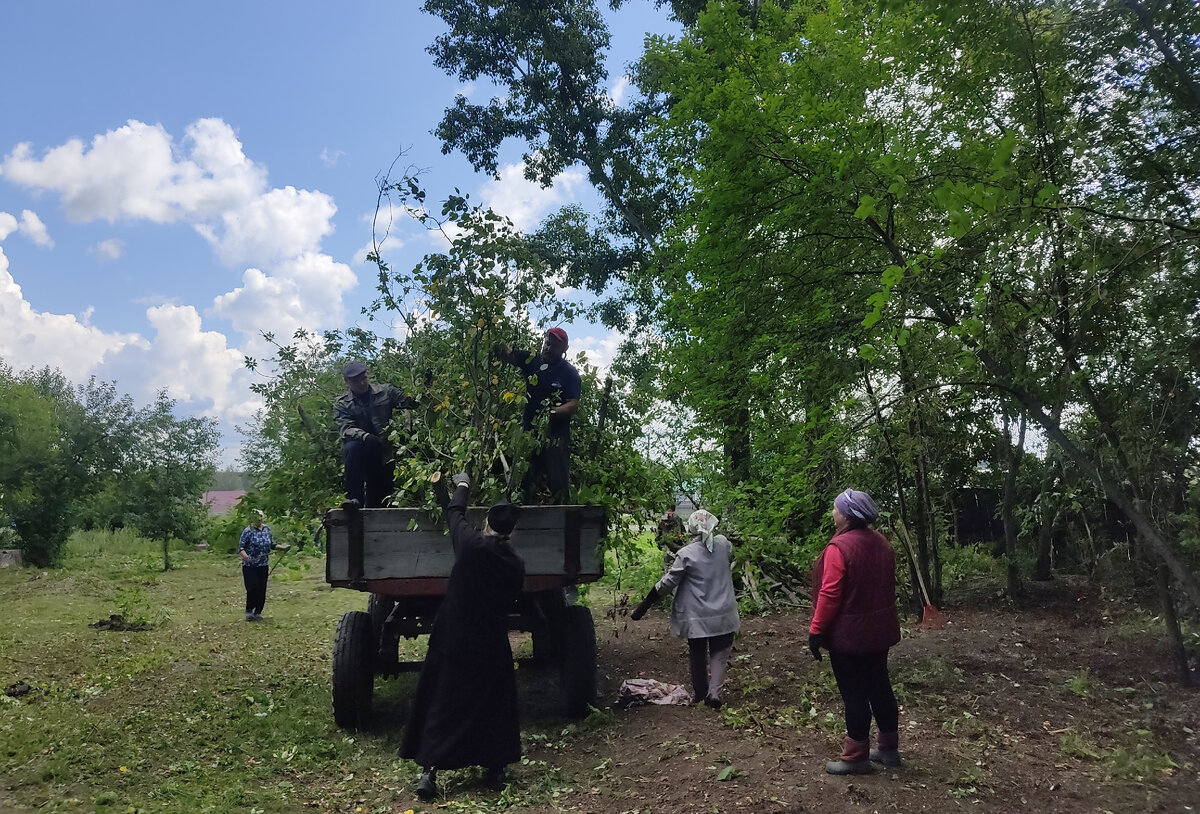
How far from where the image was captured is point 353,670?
6051mm

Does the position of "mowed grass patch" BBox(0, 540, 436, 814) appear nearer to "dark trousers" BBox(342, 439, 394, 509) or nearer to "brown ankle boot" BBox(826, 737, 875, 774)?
"dark trousers" BBox(342, 439, 394, 509)

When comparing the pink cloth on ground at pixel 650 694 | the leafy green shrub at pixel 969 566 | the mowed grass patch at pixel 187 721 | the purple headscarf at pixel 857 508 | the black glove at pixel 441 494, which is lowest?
the mowed grass patch at pixel 187 721

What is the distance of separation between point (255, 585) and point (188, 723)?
641 centimetres

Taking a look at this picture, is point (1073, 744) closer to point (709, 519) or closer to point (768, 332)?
point (709, 519)

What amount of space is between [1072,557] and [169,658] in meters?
12.2

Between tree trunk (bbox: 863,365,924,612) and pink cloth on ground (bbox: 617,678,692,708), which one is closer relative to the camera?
pink cloth on ground (bbox: 617,678,692,708)

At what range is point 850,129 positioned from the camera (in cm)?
648

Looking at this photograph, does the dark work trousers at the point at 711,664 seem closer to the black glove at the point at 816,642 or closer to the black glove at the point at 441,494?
the black glove at the point at 816,642

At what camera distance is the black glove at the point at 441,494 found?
5480mm

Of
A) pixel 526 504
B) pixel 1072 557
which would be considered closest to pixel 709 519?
pixel 526 504

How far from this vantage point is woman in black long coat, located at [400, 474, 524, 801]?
4.87 metres

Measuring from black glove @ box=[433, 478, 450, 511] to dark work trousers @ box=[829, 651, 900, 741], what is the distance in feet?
8.35

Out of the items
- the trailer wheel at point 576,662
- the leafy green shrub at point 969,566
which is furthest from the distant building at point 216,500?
the trailer wheel at point 576,662

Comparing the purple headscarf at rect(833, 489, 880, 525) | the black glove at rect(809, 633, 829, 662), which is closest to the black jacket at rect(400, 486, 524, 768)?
the black glove at rect(809, 633, 829, 662)
